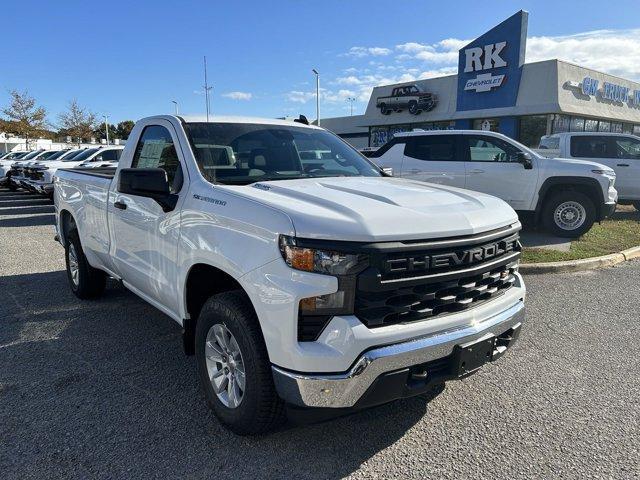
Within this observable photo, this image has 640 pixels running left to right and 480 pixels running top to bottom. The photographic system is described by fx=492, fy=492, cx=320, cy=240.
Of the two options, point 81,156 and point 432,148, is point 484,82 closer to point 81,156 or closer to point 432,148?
point 432,148

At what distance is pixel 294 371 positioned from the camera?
2346 millimetres

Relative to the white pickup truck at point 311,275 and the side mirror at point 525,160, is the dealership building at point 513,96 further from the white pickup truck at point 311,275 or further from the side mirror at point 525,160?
the white pickup truck at point 311,275

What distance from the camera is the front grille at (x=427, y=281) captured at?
2.36 metres

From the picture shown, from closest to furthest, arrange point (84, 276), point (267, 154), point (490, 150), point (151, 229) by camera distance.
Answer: point (151, 229)
point (267, 154)
point (84, 276)
point (490, 150)

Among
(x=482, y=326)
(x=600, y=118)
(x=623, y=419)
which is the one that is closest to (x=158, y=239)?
(x=482, y=326)

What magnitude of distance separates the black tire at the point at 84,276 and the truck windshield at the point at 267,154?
99.7 inches

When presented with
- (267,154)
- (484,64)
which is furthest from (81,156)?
(484,64)

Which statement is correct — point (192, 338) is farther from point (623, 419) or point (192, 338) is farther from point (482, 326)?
point (623, 419)

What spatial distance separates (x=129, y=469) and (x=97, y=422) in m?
0.59

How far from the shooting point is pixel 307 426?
2996mm

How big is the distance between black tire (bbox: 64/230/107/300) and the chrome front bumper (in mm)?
3670

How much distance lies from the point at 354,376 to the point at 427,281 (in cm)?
60

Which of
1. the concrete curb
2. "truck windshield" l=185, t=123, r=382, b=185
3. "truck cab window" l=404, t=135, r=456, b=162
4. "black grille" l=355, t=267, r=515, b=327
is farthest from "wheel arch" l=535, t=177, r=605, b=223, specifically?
"black grille" l=355, t=267, r=515, b=327

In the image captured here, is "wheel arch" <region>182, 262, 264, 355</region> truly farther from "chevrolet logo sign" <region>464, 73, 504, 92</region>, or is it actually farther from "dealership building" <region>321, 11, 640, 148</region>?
"chevrolet logo sign" <region>464, 73, 504, 92</region>
